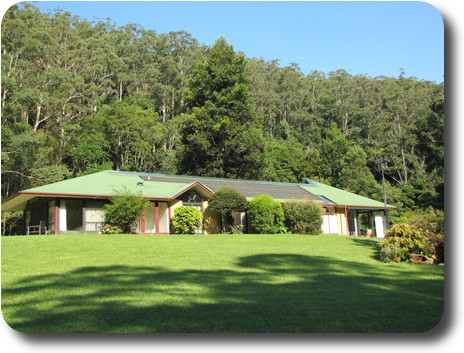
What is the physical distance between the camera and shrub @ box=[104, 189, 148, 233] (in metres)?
21.8

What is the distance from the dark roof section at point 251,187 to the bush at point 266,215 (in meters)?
2.33

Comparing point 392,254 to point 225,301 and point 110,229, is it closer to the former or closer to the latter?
point 225,301

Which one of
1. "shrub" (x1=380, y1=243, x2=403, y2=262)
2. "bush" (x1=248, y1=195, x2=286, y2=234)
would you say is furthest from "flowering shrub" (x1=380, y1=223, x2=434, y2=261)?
"bush" (x1=248, y1=195, x2=286, y2=234)

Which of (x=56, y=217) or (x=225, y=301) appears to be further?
(x=56, y=217)

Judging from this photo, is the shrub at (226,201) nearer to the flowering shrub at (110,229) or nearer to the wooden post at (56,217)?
the flowering shrub at (110,229)

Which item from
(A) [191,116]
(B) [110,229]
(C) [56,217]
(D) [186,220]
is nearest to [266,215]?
→ (D) [186,220]

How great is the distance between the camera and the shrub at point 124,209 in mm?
21844

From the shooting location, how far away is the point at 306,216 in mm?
25141

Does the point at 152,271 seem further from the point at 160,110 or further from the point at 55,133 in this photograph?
the point at 160,110

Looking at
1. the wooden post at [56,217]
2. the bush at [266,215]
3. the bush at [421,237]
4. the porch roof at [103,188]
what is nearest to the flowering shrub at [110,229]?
the porch roof at [103,188]

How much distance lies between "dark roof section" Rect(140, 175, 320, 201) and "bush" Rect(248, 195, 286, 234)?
2334 millimetres

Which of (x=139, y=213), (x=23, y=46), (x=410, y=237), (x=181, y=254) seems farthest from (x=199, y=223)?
(x=23, y=46)

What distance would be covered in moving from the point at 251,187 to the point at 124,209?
10.0m

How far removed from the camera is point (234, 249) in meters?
16.5
